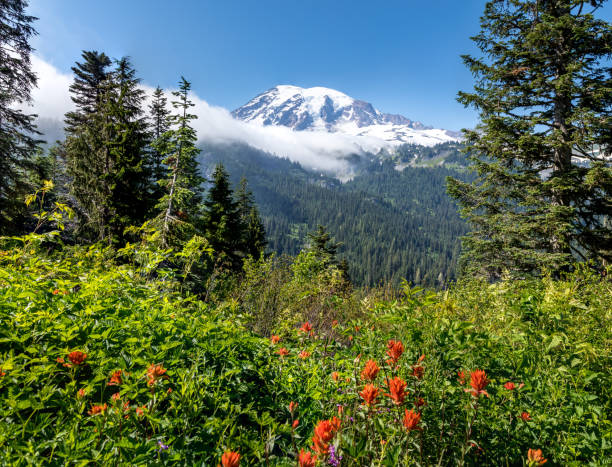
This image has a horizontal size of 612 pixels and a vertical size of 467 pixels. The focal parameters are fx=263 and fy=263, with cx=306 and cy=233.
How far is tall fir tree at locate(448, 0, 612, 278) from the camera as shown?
24.0ft

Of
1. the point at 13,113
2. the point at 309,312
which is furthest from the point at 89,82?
the point at 309,312

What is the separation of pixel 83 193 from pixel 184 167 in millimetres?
5573

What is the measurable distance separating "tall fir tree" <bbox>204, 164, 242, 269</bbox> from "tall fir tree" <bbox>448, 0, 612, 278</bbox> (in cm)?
1316

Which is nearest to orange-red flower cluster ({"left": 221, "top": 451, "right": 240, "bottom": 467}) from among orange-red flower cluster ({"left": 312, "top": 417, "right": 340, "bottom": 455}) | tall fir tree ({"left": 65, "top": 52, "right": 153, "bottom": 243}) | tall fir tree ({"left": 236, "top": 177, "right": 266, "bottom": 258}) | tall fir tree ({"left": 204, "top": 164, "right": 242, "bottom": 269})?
orange-red flower cluster ({"left": 312, "top": 417, "right": 340, "bottom": 455})

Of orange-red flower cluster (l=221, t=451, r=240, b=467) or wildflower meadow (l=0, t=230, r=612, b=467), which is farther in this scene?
wildflower meadow (l=0, t=230, r=612, b=467)

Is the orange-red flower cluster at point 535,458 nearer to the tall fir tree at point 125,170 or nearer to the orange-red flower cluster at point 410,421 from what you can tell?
the orange-red flower cluster at point 410,421

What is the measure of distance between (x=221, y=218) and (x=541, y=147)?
15449mm

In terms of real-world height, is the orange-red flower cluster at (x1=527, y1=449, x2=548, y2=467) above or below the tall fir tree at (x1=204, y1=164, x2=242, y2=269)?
above

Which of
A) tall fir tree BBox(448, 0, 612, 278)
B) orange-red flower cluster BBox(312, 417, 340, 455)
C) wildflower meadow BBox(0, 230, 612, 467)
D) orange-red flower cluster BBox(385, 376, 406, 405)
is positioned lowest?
wildflower meadow BBox(0, 230, 612, 467)

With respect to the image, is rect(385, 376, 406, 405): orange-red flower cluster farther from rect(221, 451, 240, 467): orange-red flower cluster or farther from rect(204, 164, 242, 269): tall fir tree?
rect(204, 164, 242, 269): tall fir tree

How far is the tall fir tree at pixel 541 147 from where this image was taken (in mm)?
7320

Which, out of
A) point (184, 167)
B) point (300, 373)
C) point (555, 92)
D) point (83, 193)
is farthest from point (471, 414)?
point (83, 193)

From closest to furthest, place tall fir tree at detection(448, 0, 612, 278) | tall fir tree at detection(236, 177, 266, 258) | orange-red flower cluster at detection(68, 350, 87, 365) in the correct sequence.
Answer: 1. orange-red flower cluster at detection(68, 350, 87, 365)
2. tall fir tree at detection(448, 0, 612, 278)
3. tall fir tree at detection(236, 177, 266, 258)

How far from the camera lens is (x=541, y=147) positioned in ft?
26.6
